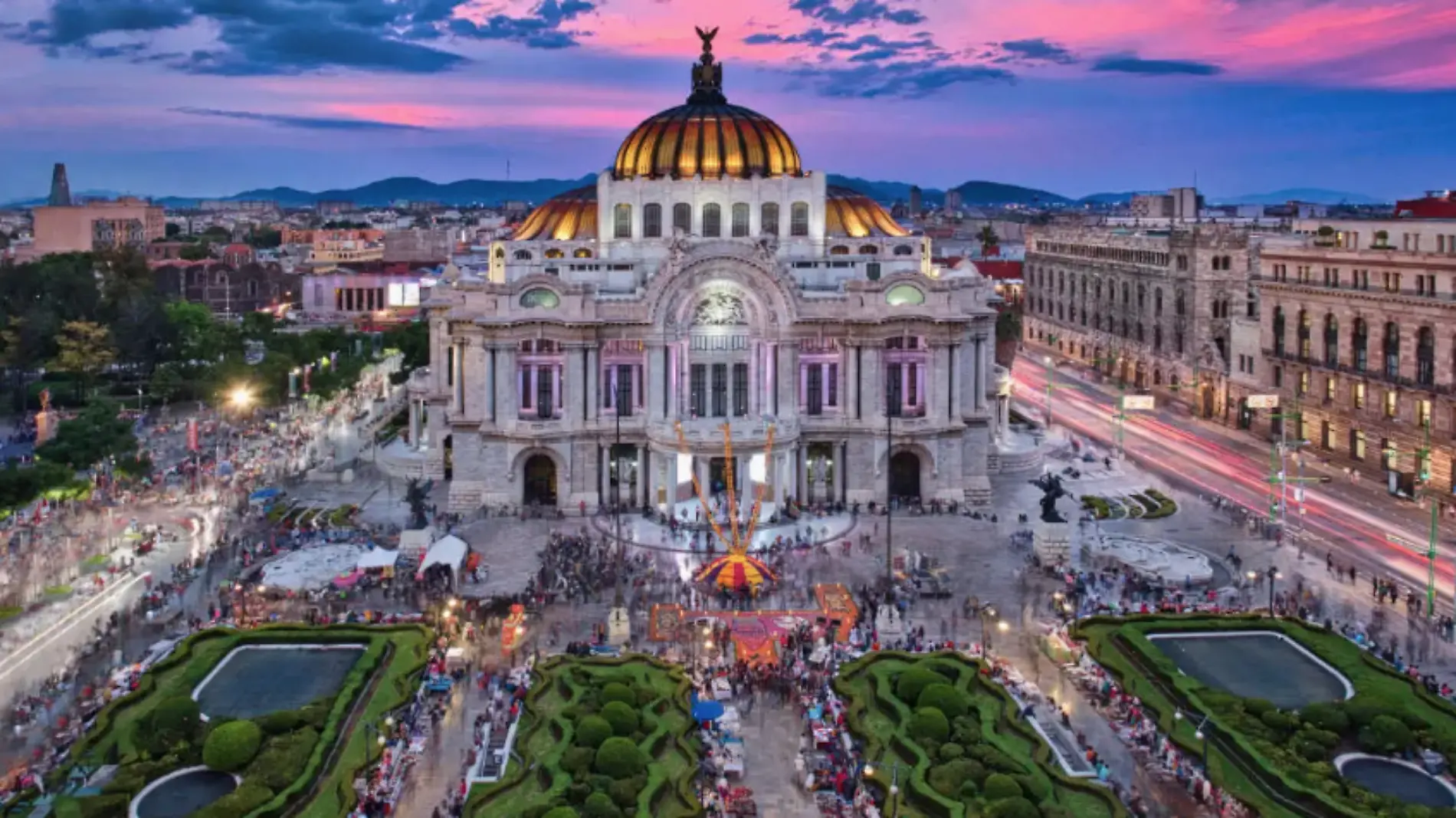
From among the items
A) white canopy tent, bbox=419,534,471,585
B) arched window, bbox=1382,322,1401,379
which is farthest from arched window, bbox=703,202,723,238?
arched window, bbox=1382,322,1401,379

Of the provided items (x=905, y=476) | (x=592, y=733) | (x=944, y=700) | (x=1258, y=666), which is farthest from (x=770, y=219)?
(x=592, y=733)

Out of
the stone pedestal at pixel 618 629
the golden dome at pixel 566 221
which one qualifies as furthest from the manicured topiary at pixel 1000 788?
the golden dome at pixel 566 221

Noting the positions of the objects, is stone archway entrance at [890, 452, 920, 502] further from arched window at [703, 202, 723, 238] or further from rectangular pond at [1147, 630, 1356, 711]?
rectangular pond at [1147, 630, 1356, 711]

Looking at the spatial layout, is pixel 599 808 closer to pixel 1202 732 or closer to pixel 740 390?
pixel 1202 732

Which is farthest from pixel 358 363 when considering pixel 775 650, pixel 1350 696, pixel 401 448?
pixel 1350 696

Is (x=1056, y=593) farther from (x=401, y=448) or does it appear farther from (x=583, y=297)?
(x=401, y=448)
